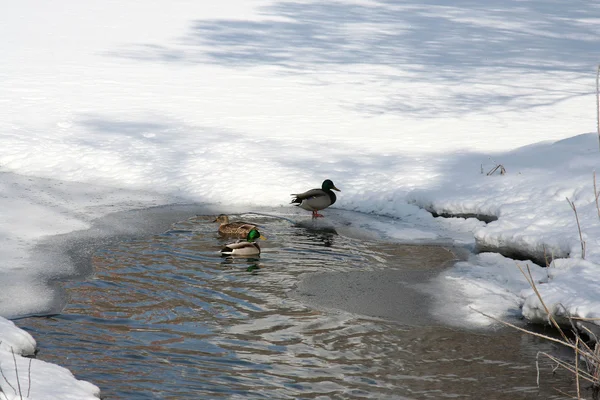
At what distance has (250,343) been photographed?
6297 millimetres

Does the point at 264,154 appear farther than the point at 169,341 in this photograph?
Yes

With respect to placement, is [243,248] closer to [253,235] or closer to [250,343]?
[253,235]

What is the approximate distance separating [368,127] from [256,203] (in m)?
3.86

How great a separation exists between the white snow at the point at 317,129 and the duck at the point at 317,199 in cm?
58

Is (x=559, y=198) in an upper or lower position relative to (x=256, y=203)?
upper

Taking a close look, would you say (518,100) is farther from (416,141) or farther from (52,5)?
(52,5)

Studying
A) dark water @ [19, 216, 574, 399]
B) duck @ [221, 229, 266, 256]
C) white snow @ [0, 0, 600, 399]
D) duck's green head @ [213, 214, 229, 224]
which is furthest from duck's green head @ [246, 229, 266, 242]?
white snow @ [0, 0, 600, 399]

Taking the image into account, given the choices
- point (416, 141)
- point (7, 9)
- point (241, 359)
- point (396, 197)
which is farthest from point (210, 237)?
point (7, 9)

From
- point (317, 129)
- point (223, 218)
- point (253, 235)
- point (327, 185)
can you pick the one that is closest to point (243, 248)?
point (253, 235)

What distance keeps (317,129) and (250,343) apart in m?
7.78

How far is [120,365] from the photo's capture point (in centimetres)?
584

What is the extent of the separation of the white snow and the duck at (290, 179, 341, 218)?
581 millimetres

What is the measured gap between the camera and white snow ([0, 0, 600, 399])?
817cm

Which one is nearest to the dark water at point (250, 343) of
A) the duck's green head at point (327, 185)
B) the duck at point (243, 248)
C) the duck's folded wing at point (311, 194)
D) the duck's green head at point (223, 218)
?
the duck at point (243, 248)
